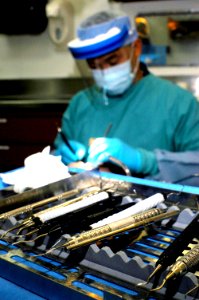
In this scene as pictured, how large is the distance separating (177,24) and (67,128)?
1085mm

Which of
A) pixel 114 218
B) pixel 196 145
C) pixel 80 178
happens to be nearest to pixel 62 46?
pixel 196 145

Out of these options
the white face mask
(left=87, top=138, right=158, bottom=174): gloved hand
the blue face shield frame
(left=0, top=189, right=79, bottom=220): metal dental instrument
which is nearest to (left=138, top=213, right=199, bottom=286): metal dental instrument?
(left=0, top=189, right=79, bottom=220): metal dental instrument

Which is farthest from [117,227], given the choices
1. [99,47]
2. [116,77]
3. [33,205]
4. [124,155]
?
[116,77]

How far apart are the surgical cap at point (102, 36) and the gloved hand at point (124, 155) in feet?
1.09

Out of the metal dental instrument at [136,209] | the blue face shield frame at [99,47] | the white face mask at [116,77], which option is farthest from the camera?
the white face mask at [116,77]

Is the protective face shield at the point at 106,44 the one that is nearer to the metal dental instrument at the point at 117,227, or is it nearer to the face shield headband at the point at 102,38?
the face shield headband at the point at 102,38

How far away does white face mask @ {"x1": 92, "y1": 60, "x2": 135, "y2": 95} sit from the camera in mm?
1578

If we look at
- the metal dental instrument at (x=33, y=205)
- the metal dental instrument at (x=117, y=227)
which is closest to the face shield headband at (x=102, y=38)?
the metal dental instrument at (x=33, y=205)

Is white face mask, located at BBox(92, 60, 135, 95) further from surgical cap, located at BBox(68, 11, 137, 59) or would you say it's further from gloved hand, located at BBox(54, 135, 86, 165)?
gloved hand, located at BBox(54, 135, 86, 165)

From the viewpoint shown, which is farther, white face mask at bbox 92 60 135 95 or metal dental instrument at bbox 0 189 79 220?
white face mask at bbox 92 60 135 95

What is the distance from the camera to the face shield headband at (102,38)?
1.40m

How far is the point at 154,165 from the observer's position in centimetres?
130

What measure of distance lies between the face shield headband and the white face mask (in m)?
0.12

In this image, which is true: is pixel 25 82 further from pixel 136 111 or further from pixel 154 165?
pixel 154 165
